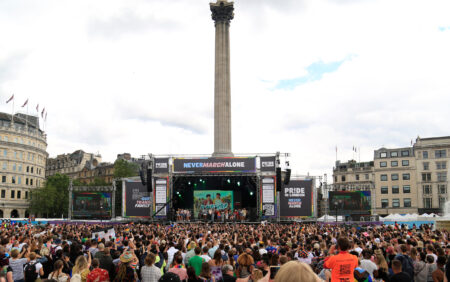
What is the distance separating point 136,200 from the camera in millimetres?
49750

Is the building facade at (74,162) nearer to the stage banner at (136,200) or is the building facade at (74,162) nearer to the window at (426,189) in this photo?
the stage banner at (136,200)

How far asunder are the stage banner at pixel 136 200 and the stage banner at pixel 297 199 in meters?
16.6

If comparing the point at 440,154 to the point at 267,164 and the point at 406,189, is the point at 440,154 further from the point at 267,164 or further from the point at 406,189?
the point at 267,164

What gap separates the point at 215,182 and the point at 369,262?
1683 inches

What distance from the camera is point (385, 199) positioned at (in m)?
89.9

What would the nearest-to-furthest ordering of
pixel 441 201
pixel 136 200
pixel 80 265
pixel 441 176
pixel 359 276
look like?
pixel 80 265, pixel 359 276, pixel 136 200, pixel 441 201, pixel 441 176

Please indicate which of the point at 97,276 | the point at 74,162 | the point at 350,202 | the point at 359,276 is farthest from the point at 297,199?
the point at 74,162

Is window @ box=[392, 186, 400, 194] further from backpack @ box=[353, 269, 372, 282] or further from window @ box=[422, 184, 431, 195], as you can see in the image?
backpack @ box=[353, 269, 372, 282]

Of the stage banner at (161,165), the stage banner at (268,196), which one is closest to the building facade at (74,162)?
the stage banner at (161,165)

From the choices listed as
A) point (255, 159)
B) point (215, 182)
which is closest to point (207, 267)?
point (255, 159)

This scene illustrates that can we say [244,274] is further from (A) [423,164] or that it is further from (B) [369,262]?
(A) [423,164]

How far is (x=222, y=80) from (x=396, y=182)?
5405 centimetres

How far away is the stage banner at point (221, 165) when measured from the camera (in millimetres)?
45406

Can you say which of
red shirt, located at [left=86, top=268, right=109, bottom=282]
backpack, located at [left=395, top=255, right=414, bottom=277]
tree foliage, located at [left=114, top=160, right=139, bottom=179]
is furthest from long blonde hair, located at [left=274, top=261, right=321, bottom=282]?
tree foliage, located at [left=114, top=160, right=139, bottom=179]
